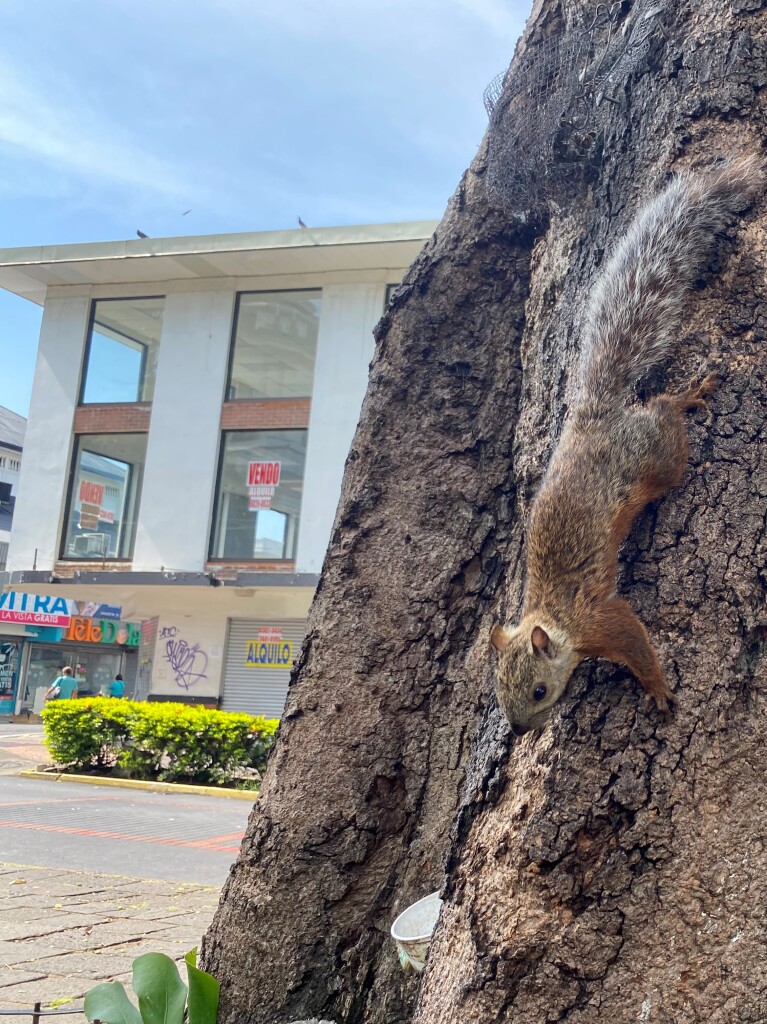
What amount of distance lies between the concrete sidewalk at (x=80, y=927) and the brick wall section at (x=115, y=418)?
1666cm

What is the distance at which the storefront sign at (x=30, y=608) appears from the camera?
2442 cm

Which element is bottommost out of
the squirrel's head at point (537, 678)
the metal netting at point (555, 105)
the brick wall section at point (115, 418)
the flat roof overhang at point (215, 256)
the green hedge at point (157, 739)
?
the green hedge at point (157, 739)

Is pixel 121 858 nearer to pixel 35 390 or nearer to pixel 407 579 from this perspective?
pixel 407 579

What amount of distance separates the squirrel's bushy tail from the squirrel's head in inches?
23.5

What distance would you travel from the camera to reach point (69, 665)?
29.6m

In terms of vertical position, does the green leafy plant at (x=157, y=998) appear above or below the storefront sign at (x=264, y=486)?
below

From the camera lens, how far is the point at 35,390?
24062 mm

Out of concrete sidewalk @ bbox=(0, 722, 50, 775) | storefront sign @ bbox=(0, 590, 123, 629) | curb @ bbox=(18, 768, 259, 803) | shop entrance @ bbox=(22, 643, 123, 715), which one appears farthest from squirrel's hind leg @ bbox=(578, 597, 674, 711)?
shop entrance @ bbox=(22, 643, 123, 715)

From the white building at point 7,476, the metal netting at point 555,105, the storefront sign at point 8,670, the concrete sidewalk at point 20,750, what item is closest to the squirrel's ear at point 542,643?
the metal netting at point 555,105

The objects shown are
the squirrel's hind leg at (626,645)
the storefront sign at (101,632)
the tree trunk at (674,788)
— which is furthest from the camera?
the storefront sign at (101,632)

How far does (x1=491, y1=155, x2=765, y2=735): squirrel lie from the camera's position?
213cm

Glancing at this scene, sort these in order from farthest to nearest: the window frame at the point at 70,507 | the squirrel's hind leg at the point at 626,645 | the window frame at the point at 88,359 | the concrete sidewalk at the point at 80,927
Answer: the window frame at the point at 88,359 → the window frame at the point at 70,507 → the concrete sidewalk at the point at 80,927 → the squirrel's hind leg at the point at 626,645

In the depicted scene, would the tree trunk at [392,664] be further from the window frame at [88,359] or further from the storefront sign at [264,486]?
the window frame at [88,359]

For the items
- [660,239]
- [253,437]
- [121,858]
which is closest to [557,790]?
[660,239]
